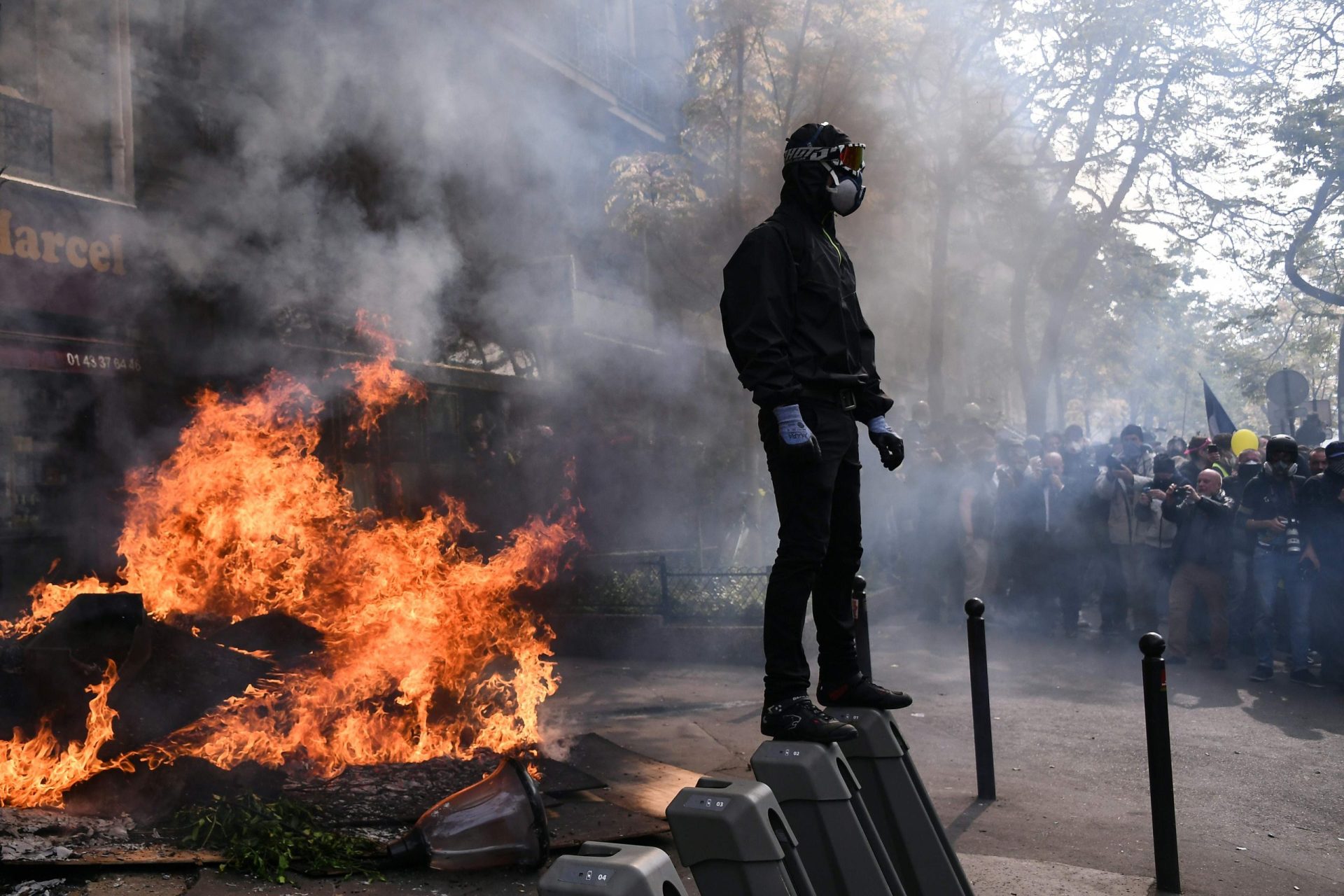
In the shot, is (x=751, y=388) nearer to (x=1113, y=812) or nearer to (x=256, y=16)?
(x=1113, y=812)

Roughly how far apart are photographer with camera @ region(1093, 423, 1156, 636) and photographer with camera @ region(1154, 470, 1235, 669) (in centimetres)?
90

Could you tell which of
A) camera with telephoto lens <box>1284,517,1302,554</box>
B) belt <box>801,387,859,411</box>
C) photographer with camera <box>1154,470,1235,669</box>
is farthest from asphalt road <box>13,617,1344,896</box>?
belt <box>801,387,859,411</box>

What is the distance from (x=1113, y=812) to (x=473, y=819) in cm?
312

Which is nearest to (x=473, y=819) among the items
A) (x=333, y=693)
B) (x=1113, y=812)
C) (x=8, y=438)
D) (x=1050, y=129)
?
(x=333, y=693)

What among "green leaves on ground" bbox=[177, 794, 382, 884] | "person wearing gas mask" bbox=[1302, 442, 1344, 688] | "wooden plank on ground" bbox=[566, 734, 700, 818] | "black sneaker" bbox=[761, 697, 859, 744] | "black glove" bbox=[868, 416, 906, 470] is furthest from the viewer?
"person wearing gas mask" bbox=[1302, 442, 1344, 688]

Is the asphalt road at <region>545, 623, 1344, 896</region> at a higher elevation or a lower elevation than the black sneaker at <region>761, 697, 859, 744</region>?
lower

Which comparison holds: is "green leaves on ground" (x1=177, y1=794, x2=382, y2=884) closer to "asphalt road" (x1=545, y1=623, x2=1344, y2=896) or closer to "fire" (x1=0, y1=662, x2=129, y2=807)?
"fire" (x1=0, y1=662, x2=129, y2=807)

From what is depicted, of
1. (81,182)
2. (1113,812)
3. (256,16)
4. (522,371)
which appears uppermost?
(256,16)

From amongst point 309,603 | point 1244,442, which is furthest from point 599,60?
point 309,603

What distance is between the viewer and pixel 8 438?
8359 millimetres

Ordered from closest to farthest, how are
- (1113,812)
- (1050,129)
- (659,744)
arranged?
(1113,812), (659,744), (1050,129)

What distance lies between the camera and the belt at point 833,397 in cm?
327

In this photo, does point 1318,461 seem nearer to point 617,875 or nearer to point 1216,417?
point 1216,417

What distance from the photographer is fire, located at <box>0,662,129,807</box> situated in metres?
4.34
